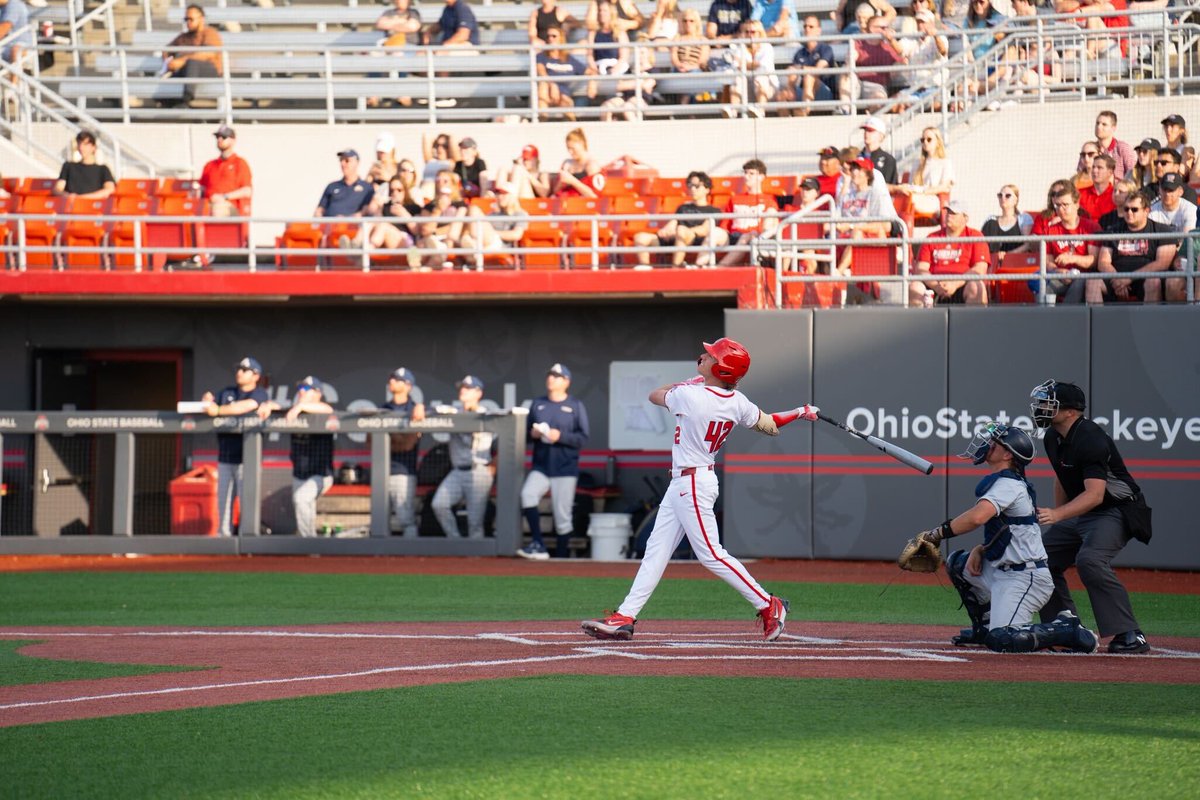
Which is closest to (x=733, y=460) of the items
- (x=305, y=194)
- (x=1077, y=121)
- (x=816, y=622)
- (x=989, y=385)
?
(x=989, y=385)

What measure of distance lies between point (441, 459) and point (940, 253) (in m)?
6.03

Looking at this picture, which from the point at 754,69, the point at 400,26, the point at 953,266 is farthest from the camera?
the point at 400,26

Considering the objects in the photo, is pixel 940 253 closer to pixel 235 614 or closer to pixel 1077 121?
pixel 1077 121

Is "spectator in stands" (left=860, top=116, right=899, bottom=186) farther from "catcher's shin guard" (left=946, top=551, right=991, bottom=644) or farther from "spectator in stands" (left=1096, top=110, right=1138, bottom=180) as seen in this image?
"catcher's shin guard" (left=946, top=551, right=991, bottom=644)

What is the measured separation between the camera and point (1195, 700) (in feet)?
23.5

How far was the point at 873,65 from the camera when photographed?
71.3ft

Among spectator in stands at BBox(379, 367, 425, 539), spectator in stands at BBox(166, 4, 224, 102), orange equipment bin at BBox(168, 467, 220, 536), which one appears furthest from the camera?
spectator in stands at BBox(166, 4, 224, 102)

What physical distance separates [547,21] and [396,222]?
21.0ft

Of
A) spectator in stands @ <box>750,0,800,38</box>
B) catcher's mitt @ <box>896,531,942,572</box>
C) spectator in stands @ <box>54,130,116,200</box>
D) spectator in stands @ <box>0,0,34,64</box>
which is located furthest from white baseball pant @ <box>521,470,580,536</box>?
spectator in stands @ <box>0,0,34,64</box>

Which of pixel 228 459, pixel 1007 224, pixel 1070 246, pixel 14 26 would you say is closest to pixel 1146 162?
pixel 1070 246

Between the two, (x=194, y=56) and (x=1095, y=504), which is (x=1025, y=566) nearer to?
(x=1095, y=504)

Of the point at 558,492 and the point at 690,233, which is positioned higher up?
the point at 690,233

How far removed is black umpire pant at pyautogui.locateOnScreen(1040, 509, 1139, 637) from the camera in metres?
9.11

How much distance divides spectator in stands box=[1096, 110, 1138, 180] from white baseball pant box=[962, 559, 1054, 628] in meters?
9.38
